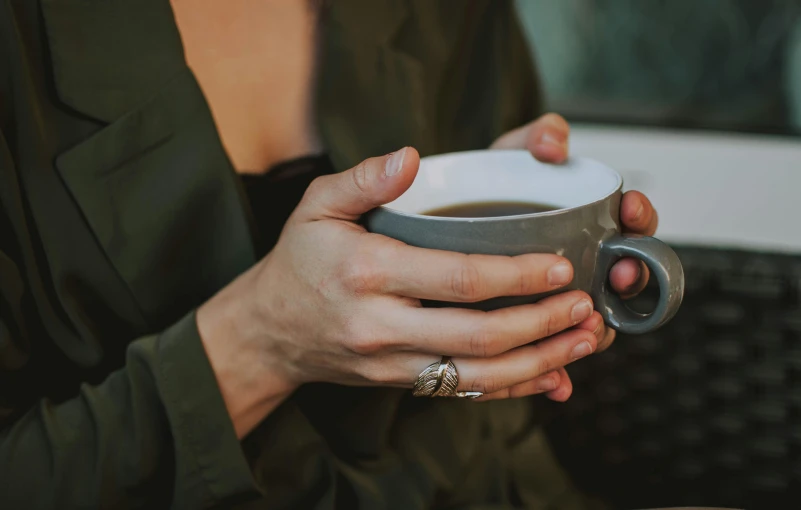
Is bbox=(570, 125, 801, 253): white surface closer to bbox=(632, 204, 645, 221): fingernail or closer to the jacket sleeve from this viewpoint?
bbox=(632, 204, 645, 221): fingernail

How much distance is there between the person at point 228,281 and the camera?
1.50ft

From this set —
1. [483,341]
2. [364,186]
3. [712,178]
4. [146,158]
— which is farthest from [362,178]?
[712,178]

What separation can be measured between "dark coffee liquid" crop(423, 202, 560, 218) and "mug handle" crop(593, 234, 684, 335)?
11cm

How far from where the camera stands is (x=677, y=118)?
4.42 feet

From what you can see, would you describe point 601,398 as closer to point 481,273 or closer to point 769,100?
point 481,273

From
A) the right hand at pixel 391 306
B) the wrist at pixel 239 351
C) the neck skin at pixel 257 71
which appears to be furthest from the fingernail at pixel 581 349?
the neck skin at pixel 257 71

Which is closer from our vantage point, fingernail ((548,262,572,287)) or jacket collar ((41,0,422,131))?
fingernail ((548,262,572,287))

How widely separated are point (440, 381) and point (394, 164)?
0.15 meters

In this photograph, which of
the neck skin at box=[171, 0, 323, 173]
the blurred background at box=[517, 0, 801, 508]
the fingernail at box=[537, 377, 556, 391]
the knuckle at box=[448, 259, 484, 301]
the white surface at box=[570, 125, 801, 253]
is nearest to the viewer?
the knuckle at box=[448, 259, 484, 301]

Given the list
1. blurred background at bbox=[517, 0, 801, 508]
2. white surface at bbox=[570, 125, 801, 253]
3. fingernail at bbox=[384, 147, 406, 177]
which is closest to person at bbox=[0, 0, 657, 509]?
fingernail at bbox=[384, 147, 406, 177]

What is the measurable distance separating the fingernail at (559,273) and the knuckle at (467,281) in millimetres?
43

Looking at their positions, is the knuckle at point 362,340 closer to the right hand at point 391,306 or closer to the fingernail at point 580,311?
the right hand at point 391,306

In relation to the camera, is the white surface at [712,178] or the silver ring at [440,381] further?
the white surface at [712,178]

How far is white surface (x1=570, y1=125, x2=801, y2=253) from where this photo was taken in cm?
124
